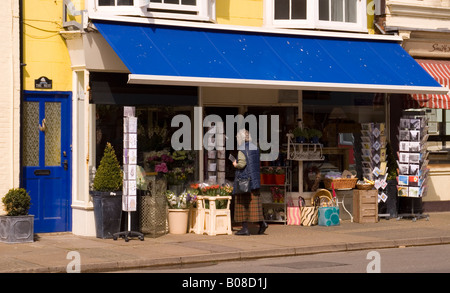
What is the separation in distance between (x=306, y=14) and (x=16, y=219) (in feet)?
24.3

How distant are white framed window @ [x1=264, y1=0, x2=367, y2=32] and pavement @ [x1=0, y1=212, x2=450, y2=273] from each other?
13.6 feet

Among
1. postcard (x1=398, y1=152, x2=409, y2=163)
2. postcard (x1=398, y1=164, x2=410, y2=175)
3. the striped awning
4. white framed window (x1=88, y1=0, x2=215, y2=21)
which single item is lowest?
postcard (x1=398, y1=164, x2=410, y2=175)

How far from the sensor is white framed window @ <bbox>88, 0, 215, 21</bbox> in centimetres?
1611

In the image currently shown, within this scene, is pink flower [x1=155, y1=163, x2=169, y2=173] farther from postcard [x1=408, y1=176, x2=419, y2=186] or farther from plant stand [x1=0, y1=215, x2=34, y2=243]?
postcard [x1=408, y1=176, x2=419, y2=186]

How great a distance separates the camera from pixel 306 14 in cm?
1828

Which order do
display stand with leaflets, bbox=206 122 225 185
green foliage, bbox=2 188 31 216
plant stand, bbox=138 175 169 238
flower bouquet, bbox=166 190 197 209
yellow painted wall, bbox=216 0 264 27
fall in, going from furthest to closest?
1. yellow painted wall, bbox=216 0 264 27
2. display stand with leaflets, bbox=206 122 225 185
3. flower bouquet, bbox=166 190 197 209
4. plant stand, bbox=138 175 169 238
5. green foliage, bbox=2 188 31 216

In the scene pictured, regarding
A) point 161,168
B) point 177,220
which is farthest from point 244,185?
point 161,168

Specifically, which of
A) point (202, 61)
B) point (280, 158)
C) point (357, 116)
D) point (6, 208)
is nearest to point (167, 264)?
point (6, 208)

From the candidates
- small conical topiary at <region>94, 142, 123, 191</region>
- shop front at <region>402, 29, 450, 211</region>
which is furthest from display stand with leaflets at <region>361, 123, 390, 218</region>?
small conical topiary at <region>94, 142, 123, 191</region>

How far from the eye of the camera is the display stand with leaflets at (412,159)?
18.7m

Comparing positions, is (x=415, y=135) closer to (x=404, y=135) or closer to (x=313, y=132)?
(x=404, y=135)

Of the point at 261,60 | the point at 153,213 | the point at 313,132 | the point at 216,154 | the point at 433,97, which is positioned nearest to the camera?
the point at 153,213

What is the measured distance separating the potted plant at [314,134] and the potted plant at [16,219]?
20.1 ft

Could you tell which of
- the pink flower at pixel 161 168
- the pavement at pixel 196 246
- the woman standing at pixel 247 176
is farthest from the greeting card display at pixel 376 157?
the pink flower at pixel 161 168
